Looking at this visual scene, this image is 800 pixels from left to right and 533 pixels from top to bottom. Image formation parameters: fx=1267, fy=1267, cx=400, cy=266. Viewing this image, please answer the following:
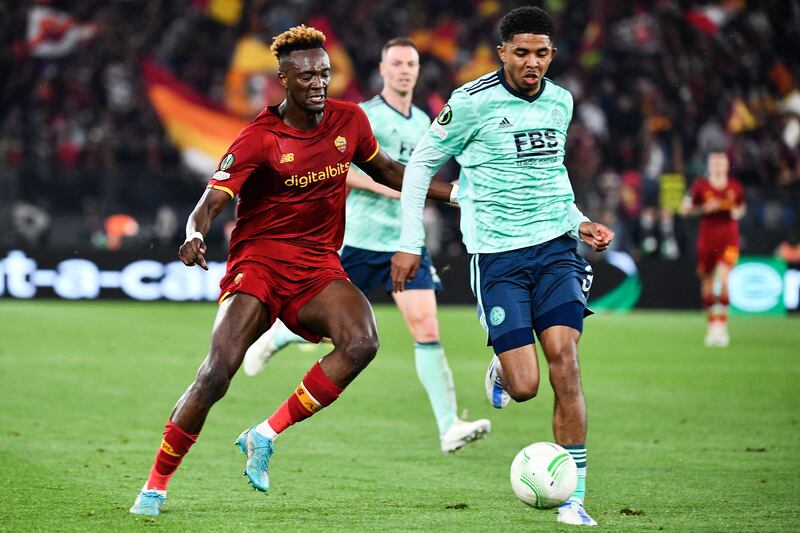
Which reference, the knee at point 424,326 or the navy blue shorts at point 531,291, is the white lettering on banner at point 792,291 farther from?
the navy blue shorts at point 531,291

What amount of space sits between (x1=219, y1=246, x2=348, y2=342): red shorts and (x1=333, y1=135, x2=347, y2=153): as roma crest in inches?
22.2

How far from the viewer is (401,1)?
1080 inches

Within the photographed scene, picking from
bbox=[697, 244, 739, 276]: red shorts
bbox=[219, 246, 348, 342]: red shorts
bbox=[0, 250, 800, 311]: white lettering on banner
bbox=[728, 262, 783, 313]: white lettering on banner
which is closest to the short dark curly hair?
bbox=[219, 246, 348, 342]: red shorts

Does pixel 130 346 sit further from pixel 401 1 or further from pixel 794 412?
pixel 401 1

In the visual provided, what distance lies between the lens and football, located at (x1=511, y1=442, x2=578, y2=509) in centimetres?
577

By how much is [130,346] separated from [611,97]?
13465mm

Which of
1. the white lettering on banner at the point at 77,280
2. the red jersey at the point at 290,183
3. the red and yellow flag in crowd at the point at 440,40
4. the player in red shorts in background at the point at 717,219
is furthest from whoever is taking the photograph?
the red and yellow flag in crowd at the point at 440,40

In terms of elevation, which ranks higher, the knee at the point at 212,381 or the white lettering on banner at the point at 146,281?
the knee at the point at 212,381

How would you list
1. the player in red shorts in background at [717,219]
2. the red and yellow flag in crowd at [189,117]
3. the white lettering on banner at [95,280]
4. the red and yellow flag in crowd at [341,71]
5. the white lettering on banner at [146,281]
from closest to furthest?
the player in red shorts in background at [717,219] < the white lettering on banner at [146,281] < the white lettering on banner at [95,280] < the red and yellow flag in crowd at [189,117] < the red and yellow flag in crowd at [341,71]

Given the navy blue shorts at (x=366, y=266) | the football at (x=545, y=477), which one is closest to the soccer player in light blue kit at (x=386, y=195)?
the navy blue shorts at (x=366, y=266)

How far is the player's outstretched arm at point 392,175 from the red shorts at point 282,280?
0.70 meters

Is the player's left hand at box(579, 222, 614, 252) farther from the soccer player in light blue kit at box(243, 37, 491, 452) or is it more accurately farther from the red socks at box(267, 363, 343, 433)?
the soccer player in light blue kit at box(243, 37, 491, 452)

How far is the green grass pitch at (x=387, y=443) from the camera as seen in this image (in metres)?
6.12

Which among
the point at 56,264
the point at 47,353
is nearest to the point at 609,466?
the point at 47,353
